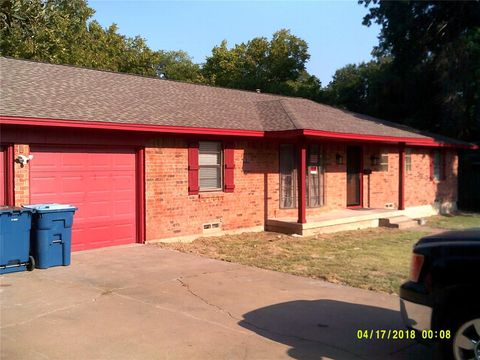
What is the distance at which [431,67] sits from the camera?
Answer: 83.8 feet

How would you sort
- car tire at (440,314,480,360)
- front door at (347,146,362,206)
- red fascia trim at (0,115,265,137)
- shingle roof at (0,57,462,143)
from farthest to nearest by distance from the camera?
front door at (347,146,362,206)
shingle roof at (0,57,462,143)
red fascia trim at (0,115,265,137)
car tire at (440,314,480,360)

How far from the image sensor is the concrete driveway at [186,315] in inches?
200

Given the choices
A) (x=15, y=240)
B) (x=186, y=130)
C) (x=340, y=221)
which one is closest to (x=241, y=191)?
(x=186, y=130)

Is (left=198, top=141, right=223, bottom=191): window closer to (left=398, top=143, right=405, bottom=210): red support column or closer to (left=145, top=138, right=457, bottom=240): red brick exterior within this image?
(left=145, top=138, right=457, bottom=240): red brick exterior

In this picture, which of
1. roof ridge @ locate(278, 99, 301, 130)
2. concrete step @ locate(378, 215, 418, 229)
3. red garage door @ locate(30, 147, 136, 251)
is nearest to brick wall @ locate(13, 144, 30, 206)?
red garage door @ locate(30, 147, 136, 251)

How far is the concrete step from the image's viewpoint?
15930 millimetres

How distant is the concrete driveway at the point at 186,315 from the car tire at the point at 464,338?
874 mm

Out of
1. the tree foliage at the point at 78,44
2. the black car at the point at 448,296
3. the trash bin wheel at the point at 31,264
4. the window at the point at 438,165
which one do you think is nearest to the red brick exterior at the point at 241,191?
the window at the point at 438,165

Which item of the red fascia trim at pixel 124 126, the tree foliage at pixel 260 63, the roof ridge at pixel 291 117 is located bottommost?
the red fascia trim at pixel 124 126

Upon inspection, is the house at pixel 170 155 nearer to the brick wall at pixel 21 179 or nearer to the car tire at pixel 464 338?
the brick wall at pixel 21 179

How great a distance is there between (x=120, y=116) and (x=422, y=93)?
20.1 m

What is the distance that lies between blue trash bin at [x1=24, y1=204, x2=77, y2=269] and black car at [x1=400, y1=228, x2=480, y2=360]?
6.11m

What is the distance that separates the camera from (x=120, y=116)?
36.4 feet

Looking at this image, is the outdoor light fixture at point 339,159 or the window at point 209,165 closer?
the window at point 209,165
